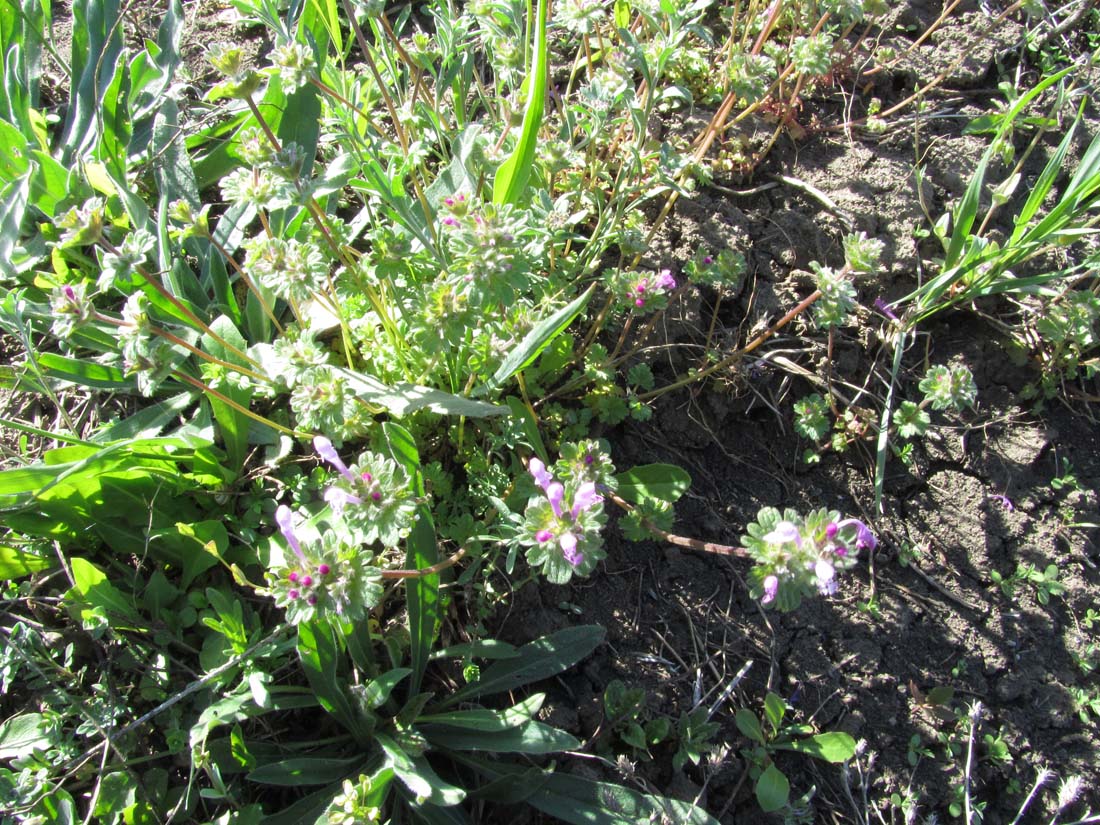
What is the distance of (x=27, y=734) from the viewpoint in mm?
2107

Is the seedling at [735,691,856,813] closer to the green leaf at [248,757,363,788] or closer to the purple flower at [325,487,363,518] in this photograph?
the green leaf at [248,757,363,788]

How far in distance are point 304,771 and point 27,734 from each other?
78cm

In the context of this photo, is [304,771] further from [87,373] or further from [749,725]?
[87,373]

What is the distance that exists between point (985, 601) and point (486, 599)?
1611 mm

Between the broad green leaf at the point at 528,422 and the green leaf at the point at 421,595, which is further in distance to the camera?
the broad green leaf at the point at 528,422

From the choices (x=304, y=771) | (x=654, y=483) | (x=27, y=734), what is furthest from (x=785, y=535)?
(x=27, y=734)

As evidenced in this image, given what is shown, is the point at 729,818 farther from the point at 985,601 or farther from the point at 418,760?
the point at 985,601

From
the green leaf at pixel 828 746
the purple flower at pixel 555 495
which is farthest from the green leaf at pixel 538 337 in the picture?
the green leaf at pixel 828 746

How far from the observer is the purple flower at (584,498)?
5.66 feet

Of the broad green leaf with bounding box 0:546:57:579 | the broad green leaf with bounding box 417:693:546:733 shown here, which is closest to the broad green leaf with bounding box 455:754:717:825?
the broad green leaf with bounding box 417:693:546:733

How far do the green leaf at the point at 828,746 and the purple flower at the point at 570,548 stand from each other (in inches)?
40.8

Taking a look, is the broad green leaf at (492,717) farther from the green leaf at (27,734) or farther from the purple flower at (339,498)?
the green leaf at (27,734)

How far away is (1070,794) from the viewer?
2113 millimetres

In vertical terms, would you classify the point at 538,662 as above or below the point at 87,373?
below
